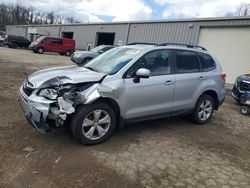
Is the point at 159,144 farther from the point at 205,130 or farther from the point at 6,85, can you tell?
the point at 6,85

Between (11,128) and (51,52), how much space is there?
2785 centimetres

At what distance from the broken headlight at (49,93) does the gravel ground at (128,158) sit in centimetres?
83

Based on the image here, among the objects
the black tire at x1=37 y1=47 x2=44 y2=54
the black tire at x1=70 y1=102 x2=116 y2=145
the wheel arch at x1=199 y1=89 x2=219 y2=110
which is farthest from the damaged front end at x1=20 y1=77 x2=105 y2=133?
the black tire at x1=37 y1=47 x2=44 y2=54

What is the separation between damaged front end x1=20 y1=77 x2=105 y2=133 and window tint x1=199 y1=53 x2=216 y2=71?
2872 millimetres

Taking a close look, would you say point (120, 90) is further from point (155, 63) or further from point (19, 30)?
point (19, 30)

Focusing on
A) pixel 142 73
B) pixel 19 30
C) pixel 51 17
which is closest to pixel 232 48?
pixel 142 73

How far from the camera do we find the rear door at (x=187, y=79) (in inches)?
213

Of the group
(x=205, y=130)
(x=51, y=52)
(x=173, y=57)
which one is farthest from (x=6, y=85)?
(x=51, y=52)

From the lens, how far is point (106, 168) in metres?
3.72

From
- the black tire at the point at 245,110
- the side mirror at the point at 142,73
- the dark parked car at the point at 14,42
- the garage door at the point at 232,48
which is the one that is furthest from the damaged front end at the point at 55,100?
the dark parked car at the point at 14,42

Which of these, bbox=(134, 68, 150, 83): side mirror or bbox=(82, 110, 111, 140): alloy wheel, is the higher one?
bbox=(134, 68, 150, 83): side mirror

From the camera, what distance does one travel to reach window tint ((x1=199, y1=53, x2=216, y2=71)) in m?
6.05

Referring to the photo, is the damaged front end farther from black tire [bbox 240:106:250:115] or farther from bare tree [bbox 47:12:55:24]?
bare tree [bbox 47:12:55:24]

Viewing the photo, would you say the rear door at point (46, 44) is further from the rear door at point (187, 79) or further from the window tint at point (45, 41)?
the rear door at point (187, 79)
